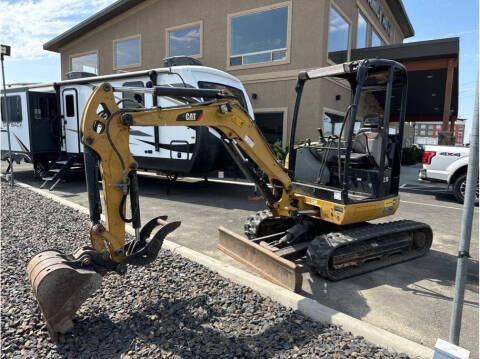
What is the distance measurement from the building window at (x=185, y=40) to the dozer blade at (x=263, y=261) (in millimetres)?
12835

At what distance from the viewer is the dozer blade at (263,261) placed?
12.4 ft

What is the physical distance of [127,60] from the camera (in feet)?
61.0

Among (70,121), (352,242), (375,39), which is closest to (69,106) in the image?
(70,121)

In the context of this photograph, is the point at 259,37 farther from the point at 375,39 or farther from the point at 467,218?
the point at 467,218

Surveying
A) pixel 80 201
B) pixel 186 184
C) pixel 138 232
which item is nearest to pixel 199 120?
pixel 138 232

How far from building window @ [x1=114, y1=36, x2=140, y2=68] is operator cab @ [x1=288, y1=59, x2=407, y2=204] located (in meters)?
15.2

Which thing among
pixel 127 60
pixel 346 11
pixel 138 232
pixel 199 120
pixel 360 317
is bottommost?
pixel 360 317

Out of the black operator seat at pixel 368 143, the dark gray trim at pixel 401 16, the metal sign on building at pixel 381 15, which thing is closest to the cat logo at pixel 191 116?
the black operator seat at pixel 368 143

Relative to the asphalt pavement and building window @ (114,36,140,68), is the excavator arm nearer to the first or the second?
the asphalt pavement

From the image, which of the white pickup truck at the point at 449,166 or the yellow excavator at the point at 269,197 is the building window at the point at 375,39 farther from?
the yellow excavator at the point at 269,197

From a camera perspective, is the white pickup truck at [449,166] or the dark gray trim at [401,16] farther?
the dark gray trim at [401,16]

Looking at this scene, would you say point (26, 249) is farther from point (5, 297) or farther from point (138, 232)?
point (138, 232)

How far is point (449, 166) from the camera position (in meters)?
9.84

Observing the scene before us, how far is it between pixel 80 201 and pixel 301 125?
8.29 meters
